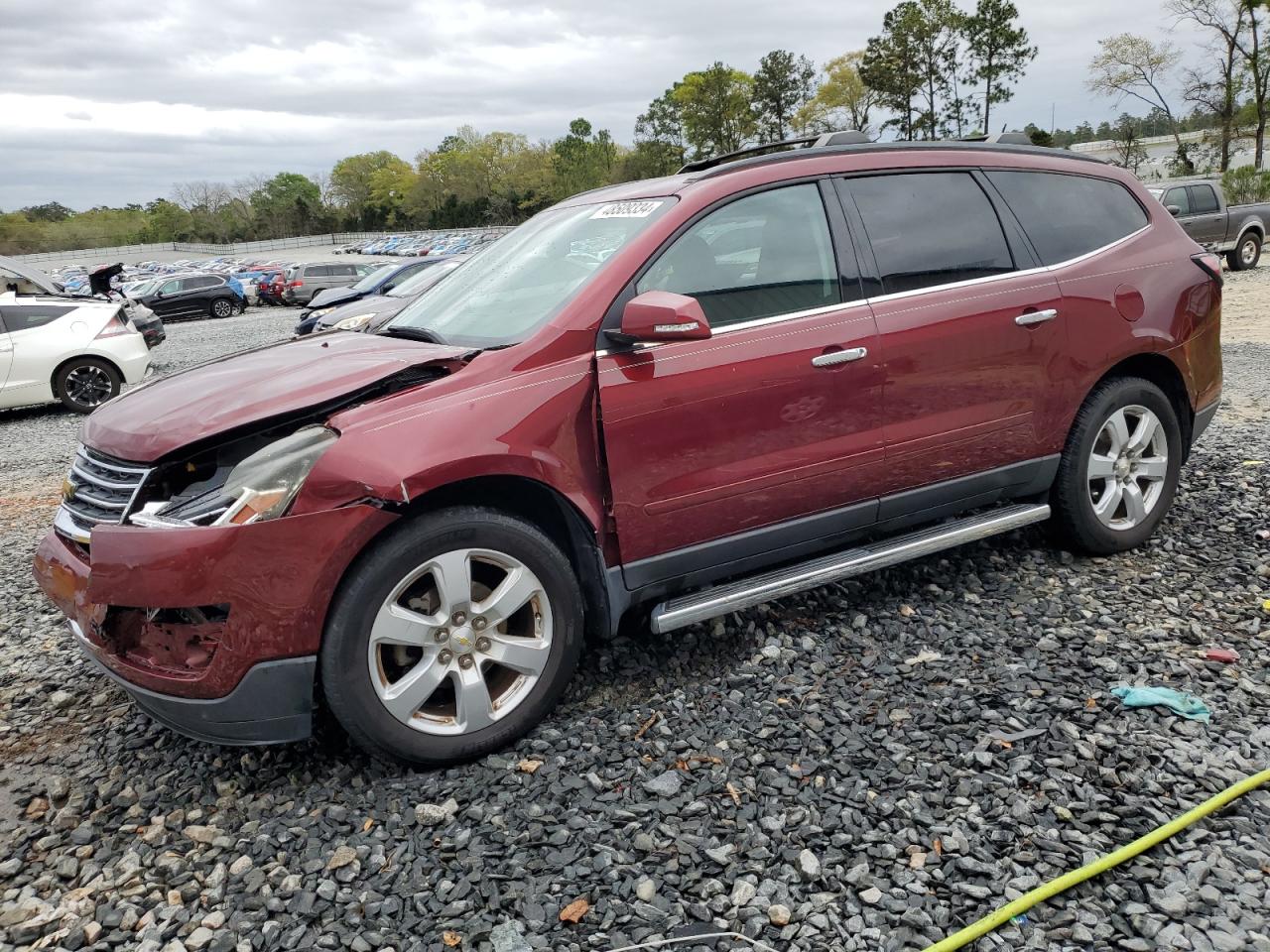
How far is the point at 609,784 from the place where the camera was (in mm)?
2820

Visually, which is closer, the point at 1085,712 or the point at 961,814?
the point at 961,814

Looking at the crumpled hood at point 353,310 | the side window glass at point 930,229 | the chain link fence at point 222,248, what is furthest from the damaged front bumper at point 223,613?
the chain link fence at point 222,248

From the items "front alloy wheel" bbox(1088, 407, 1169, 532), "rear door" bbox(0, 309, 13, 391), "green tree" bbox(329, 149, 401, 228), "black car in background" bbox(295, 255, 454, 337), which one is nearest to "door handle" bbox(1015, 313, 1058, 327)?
"front alloy wheel" bbox(1088, 407, 1169, 532)

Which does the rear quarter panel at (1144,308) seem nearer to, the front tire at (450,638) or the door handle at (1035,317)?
the door handle at (1035,317)

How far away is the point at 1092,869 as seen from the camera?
230 centimetres

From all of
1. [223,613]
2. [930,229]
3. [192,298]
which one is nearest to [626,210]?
[930,229]

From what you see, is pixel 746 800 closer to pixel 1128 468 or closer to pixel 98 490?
pixel 98 490

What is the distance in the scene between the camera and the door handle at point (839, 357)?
10.9ft

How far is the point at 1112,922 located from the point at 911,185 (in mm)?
2730

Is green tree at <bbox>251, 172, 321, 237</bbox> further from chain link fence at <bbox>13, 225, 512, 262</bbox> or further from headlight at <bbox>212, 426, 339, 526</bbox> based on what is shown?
headlight at <bbox>212, 426, 339, 526</bbox>

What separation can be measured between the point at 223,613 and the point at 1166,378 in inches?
163

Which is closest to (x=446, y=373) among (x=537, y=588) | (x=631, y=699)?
(x=537, y=588)

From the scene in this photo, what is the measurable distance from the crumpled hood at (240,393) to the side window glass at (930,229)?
1703mm

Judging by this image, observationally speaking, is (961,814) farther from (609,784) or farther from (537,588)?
(537,588)
